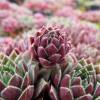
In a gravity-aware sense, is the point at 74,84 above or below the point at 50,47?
below

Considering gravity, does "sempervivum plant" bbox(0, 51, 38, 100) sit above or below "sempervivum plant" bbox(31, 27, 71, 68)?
below

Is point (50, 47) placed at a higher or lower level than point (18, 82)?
higher

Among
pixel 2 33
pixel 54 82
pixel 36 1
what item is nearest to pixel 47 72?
pixel 54 82

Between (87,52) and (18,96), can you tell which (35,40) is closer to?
(18,96)

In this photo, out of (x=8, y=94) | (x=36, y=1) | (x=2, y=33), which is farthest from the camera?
(x=36, y=1)
